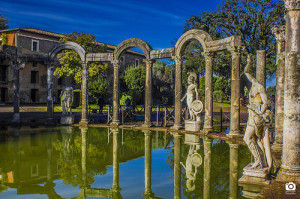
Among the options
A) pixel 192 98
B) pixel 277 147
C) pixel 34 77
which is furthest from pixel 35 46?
pixel 277 147

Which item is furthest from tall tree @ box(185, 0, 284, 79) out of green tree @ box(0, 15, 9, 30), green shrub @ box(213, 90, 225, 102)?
green tree @ box(0, 15, 9, 30)

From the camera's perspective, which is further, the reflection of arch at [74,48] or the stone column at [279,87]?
the reflection of arch at [74,48]

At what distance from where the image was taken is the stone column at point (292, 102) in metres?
5.50

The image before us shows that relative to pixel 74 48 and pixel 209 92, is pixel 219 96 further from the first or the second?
pixel 209 92

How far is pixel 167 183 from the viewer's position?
6.09 m

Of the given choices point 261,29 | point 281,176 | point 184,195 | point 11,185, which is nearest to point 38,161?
point 11,185

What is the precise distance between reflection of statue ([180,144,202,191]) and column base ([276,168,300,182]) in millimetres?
1676

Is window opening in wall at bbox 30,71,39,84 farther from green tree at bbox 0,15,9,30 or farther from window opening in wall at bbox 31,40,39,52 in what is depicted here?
green tree at bbox 0,15,9,30

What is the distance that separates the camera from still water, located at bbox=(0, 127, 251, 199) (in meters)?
5.57

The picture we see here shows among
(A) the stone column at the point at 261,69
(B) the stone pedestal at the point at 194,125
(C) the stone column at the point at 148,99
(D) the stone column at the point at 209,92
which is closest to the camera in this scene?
(A) the stone column at the point at 261,69

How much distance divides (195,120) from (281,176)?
776 cm

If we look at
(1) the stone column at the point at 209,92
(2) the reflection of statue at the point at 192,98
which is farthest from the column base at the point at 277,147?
(2) the reflection of statue at the point at 192,98

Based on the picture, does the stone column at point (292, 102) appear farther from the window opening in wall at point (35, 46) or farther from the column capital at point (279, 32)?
the window opening in wall at point (35, 46)

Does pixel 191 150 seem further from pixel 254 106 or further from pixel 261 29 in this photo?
pixel 261 29
